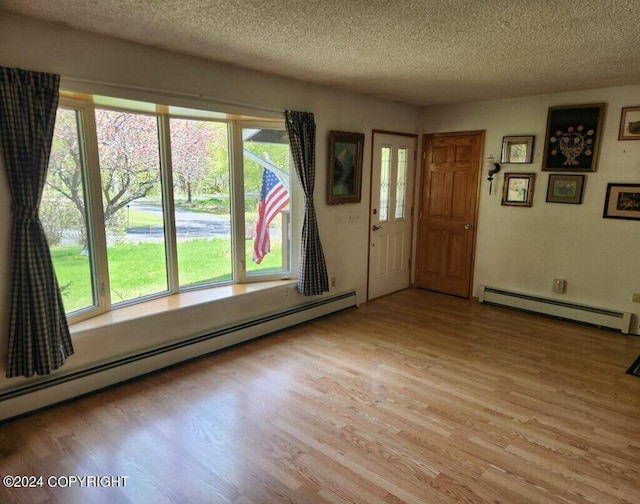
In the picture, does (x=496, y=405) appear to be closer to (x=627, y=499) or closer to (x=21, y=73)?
(x=627, y=499)

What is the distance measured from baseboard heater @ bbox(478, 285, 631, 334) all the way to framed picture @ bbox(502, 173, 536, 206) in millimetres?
1061

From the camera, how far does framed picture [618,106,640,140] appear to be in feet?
12.7

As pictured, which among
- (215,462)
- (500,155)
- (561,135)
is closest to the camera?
(215,462)

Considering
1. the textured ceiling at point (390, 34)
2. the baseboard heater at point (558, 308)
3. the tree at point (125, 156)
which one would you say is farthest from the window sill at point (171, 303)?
the baseboard heater at point (558, 308)

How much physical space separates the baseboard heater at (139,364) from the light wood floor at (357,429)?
0.08m

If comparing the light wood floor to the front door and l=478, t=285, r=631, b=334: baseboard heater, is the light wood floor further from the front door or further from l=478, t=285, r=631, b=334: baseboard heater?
the front door

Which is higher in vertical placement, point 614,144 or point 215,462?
point 614,144

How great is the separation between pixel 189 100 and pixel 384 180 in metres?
2.64

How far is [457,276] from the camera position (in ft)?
17.3

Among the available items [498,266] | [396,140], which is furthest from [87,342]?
[498,266]

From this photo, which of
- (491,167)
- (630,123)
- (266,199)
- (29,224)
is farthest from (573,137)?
(29,224)

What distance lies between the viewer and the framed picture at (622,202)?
395cm

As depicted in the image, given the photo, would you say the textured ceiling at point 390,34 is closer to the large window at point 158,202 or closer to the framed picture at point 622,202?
the large window at point 158,202

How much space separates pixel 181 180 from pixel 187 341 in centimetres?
136
